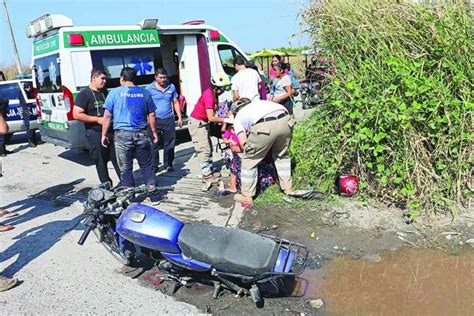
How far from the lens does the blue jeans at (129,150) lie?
499cm

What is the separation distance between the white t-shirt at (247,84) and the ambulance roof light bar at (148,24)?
114 inches

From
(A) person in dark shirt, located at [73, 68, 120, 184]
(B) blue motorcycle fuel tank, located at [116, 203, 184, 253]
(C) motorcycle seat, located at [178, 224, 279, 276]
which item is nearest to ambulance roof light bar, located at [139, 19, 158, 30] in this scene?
(A) person in dark shirt, located at [73, 68, 120, 184]

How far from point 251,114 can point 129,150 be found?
1.64 metres

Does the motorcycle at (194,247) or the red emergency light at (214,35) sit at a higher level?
the red emergency light at (214,35)

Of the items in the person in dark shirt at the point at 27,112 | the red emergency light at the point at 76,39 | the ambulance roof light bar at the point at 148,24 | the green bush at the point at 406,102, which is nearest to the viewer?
the green bush at the point at 406,102

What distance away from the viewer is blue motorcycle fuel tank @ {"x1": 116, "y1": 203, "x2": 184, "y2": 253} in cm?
304

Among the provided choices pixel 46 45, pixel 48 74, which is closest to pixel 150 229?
pixel 48 74

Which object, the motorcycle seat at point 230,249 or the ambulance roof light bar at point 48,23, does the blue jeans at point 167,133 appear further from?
the motorcycle seat at point 230,249

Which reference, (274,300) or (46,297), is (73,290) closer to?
(46,297)

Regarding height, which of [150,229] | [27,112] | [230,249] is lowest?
[230,249]

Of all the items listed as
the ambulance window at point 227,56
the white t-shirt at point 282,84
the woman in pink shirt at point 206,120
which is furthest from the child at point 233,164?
the ambulance window at point 227,56

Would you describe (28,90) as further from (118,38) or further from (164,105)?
(164,105)

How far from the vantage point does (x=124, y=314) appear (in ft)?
10.1

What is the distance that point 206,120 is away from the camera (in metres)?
5.71
